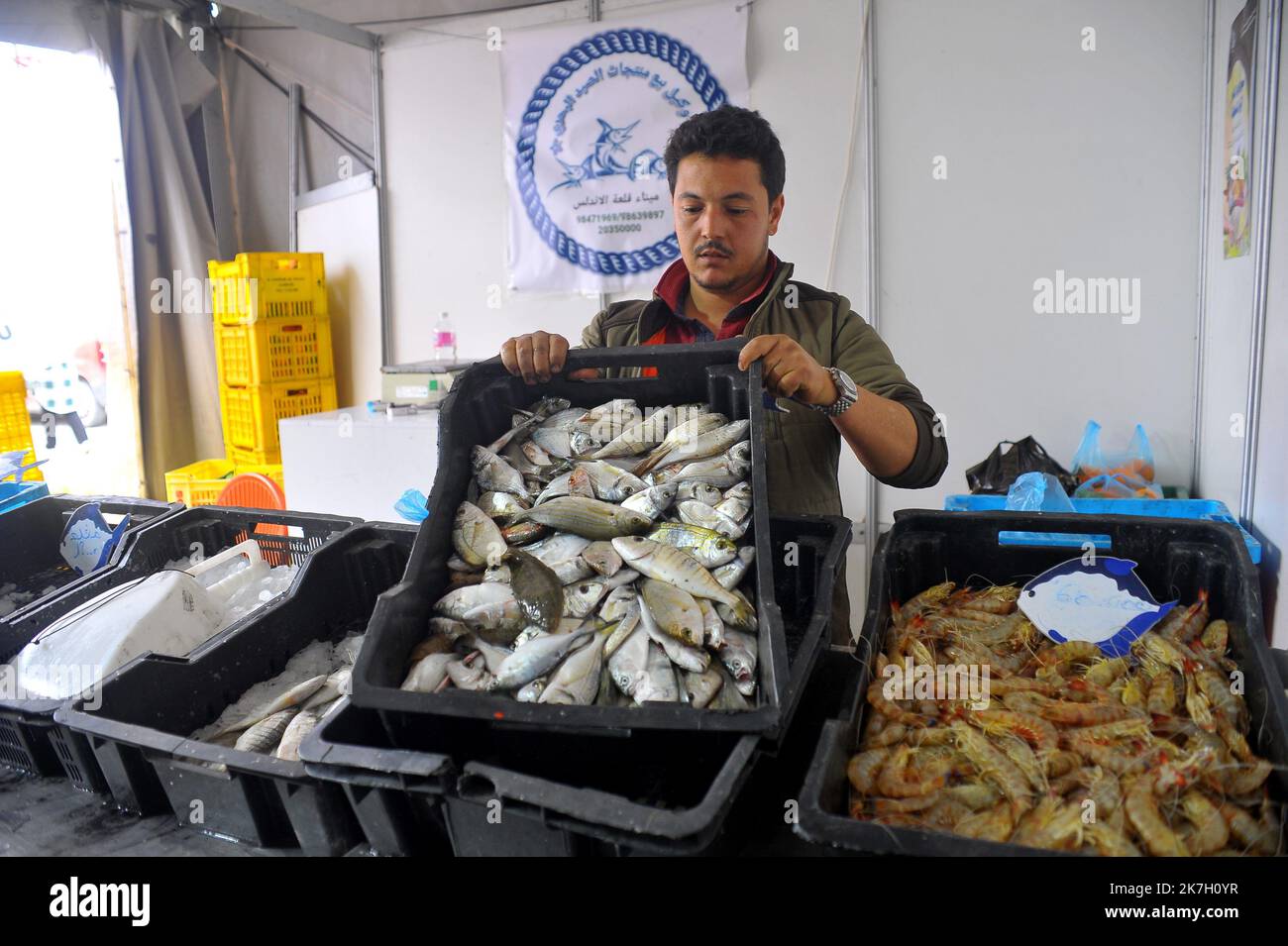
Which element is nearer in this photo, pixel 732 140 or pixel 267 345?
pixel 732 140

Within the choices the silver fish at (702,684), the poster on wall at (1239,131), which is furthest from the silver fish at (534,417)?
the poster on wall at (1239,131)

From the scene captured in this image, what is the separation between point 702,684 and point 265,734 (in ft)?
2.55

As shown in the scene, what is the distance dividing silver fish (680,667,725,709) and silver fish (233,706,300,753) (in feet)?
2.40

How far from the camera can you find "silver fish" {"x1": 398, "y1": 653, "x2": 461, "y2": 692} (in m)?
1.12

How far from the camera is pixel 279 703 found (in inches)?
55.8

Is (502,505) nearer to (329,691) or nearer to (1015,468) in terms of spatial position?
(329,691)

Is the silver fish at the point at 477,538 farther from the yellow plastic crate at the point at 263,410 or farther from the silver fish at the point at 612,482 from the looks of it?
the yellow plastic crate at the point at 263,410

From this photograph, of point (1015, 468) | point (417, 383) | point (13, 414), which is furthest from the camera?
point (13, 414)

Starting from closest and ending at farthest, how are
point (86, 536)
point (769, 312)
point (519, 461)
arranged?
1. point (519, 461)
2. point (769, 312)
3. point (86, 536)

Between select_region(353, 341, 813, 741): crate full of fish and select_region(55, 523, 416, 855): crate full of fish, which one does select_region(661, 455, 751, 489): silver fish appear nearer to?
select_region(353, 341, 813, 741): crate full of fish

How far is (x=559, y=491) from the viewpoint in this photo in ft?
4.74

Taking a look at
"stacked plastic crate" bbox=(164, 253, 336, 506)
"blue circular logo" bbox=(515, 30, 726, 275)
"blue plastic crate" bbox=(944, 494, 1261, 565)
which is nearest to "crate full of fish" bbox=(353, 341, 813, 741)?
"blue plastic crate" bbox=(944, 494, 1261, 565)

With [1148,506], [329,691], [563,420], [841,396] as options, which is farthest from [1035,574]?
[329,691]

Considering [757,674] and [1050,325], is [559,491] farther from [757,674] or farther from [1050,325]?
[1050,325]
